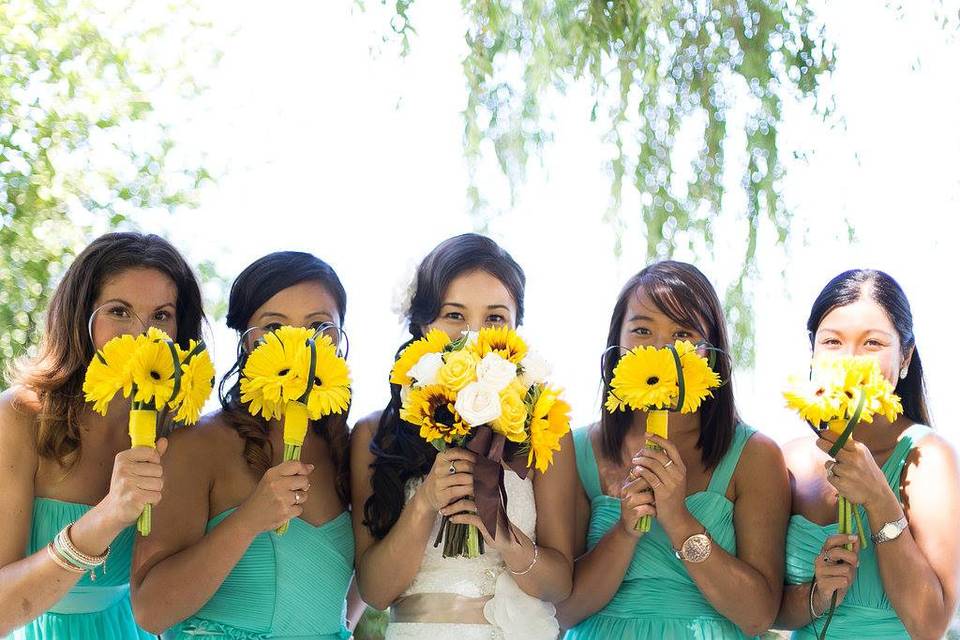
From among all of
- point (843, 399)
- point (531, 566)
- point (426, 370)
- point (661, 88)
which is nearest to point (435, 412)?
point (426, 370)

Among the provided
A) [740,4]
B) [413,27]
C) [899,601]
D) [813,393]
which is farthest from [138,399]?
[740,4]

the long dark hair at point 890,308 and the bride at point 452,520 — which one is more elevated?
the long dark hair at point 890,308

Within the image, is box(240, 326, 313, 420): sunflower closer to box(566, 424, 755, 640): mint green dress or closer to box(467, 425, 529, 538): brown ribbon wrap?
box(467, 425, 529, 538): brown ribbon wrap

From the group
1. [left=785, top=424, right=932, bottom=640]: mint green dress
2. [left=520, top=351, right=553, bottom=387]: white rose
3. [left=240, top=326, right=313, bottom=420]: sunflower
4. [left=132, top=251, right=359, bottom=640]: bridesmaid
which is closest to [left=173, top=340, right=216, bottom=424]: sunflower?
[left=240, top=326, right=313, bottom=420]: sunflower

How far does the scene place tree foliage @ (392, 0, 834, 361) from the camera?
5.04 m

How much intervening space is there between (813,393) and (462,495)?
0.92 meters

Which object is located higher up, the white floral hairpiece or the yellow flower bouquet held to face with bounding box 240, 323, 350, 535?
the white floral hairpiece

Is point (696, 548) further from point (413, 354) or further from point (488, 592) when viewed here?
point (413, 354)

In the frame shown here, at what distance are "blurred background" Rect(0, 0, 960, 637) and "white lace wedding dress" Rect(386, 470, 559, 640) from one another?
5.39 feet

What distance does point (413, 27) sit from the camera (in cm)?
541

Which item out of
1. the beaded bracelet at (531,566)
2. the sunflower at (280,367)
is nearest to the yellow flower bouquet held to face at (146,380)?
the sunflower at (280,367)

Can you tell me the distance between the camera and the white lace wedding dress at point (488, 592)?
8.87 ft

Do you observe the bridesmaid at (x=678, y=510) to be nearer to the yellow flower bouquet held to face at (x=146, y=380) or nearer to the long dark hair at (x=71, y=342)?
the yellow flower bouquet held to face at (x=146, y=380)

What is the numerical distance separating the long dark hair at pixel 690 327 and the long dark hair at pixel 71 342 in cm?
129
